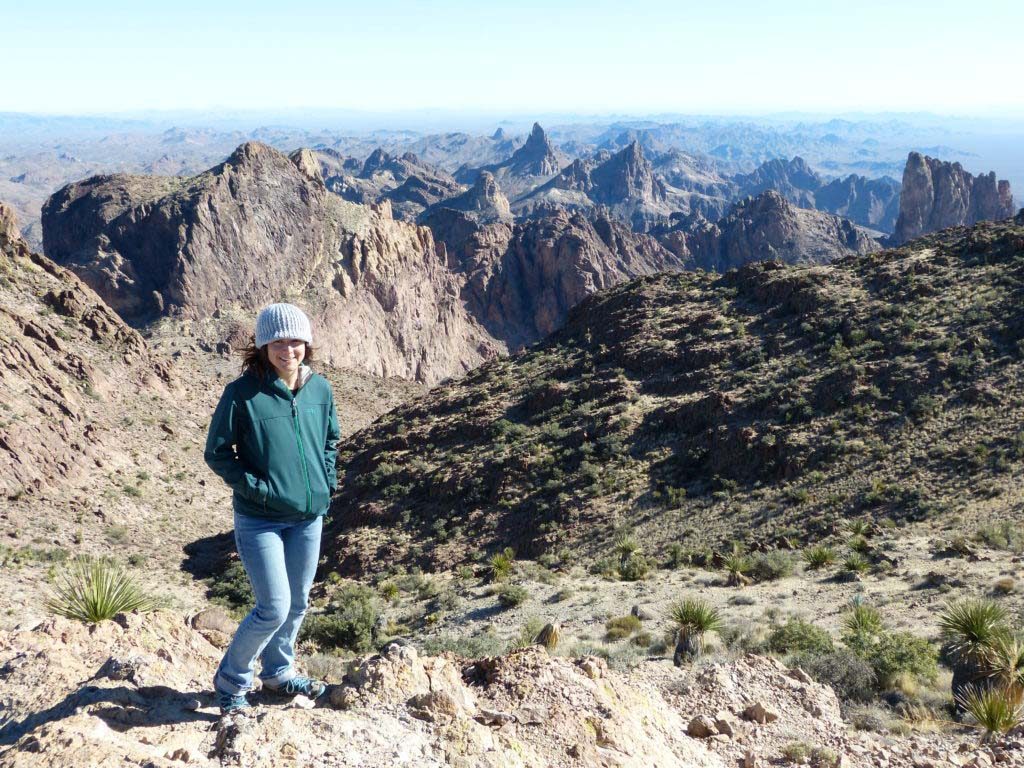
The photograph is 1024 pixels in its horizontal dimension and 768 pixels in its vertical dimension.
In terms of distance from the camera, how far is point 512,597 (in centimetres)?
1538

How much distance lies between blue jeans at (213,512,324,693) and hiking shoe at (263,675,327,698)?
0.26m

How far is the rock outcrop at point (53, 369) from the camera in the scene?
25.5 m

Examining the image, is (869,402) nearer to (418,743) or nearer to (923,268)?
(923,268)

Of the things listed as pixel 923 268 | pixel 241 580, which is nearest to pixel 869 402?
pixel 923 268

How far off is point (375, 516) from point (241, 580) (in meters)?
5.28

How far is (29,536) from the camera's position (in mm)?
21656

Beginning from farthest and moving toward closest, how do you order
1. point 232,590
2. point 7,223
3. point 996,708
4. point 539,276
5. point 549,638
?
1. point 539,276
2. point 7,223
3. point 232,590
4. point 549,638
5. point 996,708

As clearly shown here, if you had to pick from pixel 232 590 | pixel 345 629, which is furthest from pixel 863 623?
pixel 232 590

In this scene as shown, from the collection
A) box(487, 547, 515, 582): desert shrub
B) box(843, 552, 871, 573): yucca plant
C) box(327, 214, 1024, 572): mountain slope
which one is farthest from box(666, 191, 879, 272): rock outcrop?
box(843, 552, 871, 573): yucca plant

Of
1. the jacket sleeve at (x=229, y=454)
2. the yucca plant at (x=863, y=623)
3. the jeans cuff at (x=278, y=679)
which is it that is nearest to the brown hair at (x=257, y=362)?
the jacket sleeve at (x=229, y=454)

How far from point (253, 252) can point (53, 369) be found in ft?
107

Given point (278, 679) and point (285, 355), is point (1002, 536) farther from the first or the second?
point (285, 355)

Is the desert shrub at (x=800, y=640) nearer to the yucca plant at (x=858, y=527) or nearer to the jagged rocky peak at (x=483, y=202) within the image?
the yucca plant at (x=858, y=527)

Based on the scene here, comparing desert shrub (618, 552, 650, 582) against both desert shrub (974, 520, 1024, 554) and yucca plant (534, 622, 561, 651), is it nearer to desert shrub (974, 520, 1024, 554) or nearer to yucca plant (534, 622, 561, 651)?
yucca plant (534, 622, 561, 651)
